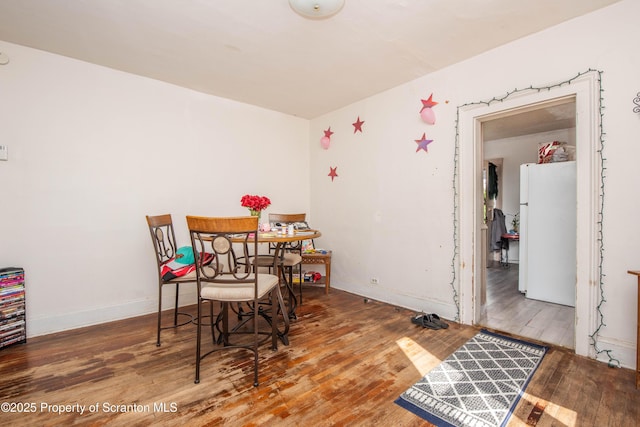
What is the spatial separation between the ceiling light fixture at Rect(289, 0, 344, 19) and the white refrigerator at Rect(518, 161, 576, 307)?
320 cm

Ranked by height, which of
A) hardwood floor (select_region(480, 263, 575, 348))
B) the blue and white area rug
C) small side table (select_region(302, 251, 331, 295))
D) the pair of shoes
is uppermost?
small side table (select_region(302, 251, 331, 295))

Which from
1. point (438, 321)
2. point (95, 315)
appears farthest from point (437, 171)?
point (95, 315)

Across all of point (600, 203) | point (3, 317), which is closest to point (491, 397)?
point (600, 203)

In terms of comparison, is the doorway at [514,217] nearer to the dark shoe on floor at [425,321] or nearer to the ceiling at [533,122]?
the ceiling at [533,122]

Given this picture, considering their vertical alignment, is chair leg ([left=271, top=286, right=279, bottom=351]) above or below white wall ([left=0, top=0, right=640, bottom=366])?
below

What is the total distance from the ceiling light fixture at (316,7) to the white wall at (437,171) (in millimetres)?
1522

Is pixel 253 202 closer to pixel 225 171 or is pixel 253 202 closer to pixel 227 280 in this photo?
pixel 227 280

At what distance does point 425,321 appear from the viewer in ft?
9.21

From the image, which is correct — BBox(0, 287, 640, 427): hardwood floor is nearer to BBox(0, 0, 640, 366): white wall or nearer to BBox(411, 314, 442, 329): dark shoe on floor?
BBox(411, 314, 442, 329): dark shoe on floor

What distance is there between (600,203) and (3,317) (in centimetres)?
470

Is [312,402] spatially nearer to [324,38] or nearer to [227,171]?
[324,38]

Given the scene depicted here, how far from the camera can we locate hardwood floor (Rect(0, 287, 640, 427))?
5.18 feet

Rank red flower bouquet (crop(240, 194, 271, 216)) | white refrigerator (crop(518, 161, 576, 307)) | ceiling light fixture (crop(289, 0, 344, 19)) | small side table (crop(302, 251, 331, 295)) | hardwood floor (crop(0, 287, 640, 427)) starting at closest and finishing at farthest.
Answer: hardwood floor (crop(0, 287, 640, 427)) < ceiling light fixture (crop(289, 0, 344, 19)) < red flower bouquet (crop(240, 194, 271, 216)) < white refrigerator (crop(518, 161, 576, 307)) < small side table (crop(302, 251, 331, 295))

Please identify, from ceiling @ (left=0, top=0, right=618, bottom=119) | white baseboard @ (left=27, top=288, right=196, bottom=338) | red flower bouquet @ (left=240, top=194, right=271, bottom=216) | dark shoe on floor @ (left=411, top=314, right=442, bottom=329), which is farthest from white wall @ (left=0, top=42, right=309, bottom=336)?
dark shoe on floor @ (left=411, top=314, right=442, bottom=329)
